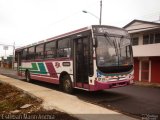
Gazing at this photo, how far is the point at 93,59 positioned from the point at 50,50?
16.9 ft

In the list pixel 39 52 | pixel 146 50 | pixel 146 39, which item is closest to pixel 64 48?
pixel 39 52

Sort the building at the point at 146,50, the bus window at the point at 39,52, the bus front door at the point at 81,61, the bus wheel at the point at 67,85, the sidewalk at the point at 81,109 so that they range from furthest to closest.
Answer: the building at the point at 146,50
the bus window at the point at 39,52
the bus wheel at the point at 67,85
the bus front door at the point at 81,61
the sidewalk at the point at 81,109

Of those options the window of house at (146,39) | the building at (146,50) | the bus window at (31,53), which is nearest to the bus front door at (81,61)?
the bus window at (31,53)

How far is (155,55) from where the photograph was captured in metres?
23.5

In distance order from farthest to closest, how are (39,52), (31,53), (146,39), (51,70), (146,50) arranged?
1. (146,39)
2. (146,50)
3. (31,53)
4. (39,52)
5. (51,70)

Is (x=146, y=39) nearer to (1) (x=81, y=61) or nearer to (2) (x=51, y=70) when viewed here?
(2) (x=51, y=70)

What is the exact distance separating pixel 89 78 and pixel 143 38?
17860 mm

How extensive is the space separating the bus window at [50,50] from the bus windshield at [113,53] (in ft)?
14.2

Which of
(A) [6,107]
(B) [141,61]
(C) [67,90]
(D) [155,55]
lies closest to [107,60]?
(C) [67,90]

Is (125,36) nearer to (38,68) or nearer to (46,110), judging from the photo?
(46,110)

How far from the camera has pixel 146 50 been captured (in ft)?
80.4

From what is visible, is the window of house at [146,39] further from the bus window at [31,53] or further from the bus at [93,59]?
the bus at [93,59]

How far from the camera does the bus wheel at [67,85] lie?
40.6 ft

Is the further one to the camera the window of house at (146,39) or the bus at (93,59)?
the window of house at (146,39)
